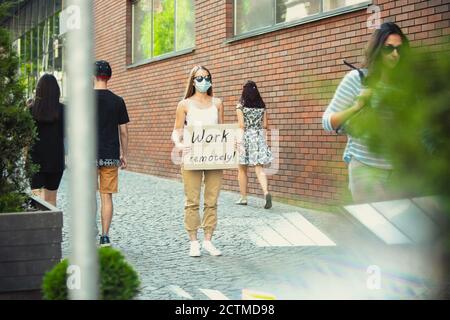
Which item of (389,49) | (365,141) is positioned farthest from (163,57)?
(365,141)

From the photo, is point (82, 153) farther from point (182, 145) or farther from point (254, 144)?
point (254, 144)

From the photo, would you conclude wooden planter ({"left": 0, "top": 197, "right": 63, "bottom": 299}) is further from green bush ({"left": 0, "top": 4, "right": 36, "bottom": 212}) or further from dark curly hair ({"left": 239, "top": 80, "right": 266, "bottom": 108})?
dark curly hair ({"left": 239, "top": 80, "right": 266, "bottom": 108})

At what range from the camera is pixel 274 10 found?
34.7ft

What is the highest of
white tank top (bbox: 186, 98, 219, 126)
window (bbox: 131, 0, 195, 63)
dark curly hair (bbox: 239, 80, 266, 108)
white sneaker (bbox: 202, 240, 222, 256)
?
window (bbox: 131, 0, 195, 63)

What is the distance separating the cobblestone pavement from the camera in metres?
1.36

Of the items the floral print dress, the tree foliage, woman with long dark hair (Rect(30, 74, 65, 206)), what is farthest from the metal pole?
the floral print dress

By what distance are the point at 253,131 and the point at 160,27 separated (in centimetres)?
622

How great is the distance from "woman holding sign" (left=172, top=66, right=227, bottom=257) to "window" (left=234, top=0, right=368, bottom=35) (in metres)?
3.26

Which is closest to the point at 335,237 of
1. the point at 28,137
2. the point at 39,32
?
the point at 28,137

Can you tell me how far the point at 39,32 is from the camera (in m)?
25.3

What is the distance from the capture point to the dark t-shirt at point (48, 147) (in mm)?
6902

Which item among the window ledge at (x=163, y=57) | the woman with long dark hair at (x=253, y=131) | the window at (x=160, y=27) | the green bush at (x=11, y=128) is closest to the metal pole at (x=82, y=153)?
the green bush at (x=11, y=128)

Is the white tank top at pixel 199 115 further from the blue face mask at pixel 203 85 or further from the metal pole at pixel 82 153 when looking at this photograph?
the metal pole at pixel 82 153

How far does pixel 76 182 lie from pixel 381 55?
1060mm
